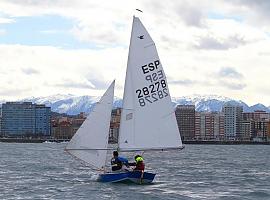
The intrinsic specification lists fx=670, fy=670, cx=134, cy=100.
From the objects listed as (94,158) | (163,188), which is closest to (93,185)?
(94,158)

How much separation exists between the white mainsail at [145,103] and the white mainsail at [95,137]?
1.92 metres

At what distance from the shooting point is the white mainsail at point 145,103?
37094mm

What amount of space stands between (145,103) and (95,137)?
11.9 feet

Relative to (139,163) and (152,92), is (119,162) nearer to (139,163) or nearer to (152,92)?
(139,163)

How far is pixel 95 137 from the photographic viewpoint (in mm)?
38938

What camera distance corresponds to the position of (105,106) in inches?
1556

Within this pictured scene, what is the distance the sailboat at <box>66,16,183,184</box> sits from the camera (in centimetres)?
3722

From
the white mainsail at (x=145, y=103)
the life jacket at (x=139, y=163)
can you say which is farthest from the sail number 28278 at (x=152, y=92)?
the life jacket at (x=139, y=163)

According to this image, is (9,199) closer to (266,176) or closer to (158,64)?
(158,64)

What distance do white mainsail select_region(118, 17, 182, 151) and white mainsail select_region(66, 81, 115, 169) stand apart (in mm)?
1924

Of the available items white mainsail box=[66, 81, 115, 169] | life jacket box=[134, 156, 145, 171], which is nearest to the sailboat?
white mainsail box=[66, 81, 115, 169]

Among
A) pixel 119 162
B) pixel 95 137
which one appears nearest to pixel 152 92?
pixel 95 137

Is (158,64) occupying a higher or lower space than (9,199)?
higher

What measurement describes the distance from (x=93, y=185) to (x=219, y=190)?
289 inches
